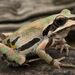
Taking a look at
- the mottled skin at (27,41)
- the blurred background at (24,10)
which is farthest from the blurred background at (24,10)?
the mottled skin at (27,41)

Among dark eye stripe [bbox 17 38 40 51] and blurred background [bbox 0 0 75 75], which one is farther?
blurred background [bbox 0 0 75 75]

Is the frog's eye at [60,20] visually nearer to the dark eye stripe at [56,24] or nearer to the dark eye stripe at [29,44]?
the dark eye stripe at [56,24]

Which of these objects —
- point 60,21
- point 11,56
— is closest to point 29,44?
point 11,56

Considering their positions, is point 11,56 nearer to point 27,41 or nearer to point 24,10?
point 27,41

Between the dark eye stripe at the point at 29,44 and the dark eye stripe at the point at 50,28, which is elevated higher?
the dark eye stripe at the point at 50,28

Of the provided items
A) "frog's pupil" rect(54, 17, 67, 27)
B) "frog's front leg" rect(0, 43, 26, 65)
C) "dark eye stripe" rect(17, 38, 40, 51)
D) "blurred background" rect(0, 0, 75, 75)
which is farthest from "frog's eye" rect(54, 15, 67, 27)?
"blurred background" rect(0, 0, 75, 75)

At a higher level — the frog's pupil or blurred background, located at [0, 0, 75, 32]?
the frog's pupil

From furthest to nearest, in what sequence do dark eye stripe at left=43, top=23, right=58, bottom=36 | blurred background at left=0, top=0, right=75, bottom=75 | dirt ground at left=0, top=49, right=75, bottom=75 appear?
blurred background at left=0, top=0, right=75, bottom=75 < dark eye stripe at left=43, top=23, right=58, bottom=36 < dirt ground at left=0, top=49, right=75, bottom=75

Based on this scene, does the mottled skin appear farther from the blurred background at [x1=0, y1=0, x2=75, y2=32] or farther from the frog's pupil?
the blurred background at [x1=0, y1=0, x2=75, y2=32]

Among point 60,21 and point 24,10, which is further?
point 24,10

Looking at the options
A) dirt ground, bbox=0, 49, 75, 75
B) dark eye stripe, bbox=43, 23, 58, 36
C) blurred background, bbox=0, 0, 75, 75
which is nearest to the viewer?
dirt ground, bbox=0, 49, 75, 75

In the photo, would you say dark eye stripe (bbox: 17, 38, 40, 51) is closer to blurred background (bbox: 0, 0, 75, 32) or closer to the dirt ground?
the dirt ground

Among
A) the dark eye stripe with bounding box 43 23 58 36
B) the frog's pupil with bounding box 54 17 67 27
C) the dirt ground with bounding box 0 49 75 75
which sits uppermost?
the frog's pupil with bounding box 54 17 67 27

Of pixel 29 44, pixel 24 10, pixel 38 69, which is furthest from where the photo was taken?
pixel 24 10
